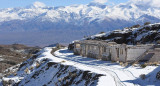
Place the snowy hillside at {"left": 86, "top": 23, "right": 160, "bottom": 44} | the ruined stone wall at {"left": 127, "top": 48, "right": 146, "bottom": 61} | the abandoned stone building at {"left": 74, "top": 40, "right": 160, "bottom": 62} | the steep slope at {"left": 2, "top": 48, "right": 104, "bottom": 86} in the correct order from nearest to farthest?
the steep slope at {"left": 2, "top": 48, "right": 104, "bottom": 86}
the abandoned stone building at {"left": 74, "top": 40, "right": 160, "bottom": 62}
the ruined stone wall at {"left": 127, "top": 48, "right": 146, "bottom": 61}
the snowy hillside at {"left": 86, "top": 23, "right": 160, "bottom": 44}

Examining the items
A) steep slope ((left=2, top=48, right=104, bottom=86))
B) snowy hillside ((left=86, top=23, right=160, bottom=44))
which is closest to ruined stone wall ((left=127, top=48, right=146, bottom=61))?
steep slope ((left=2, top=48, right=104, bottom=86))

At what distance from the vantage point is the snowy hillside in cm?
7534

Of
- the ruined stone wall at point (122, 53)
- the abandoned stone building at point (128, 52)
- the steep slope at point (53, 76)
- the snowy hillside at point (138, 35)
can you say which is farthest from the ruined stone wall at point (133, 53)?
the snowy hillside at point (138, 35)

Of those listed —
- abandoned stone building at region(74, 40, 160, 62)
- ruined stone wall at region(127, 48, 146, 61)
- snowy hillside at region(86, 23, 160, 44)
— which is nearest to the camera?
abandoned stone building at region(74, 40, 160, 62)

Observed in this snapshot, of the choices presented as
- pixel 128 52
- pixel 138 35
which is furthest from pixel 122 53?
pixel 138 35

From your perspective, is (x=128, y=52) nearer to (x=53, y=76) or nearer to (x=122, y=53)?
(x=122, y=53)

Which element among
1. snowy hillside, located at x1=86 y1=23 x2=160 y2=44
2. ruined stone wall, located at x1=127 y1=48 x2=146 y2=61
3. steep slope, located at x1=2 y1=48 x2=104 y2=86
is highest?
snowy hillside, located at x1=86 y1=23 x2=160 y2=44

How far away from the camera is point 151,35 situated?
76438mm

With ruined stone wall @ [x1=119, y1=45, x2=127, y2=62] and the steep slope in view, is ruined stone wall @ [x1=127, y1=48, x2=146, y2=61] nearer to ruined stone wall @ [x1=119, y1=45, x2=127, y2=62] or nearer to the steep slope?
ruined stone wall @ [x1=119, y1=45, x2=127, y2=62]

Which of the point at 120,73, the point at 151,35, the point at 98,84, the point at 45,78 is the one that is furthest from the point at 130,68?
A: the point at 151,35

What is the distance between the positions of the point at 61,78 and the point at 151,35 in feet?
127

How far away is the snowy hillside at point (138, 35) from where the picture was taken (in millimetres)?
75338

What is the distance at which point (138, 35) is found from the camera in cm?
8106

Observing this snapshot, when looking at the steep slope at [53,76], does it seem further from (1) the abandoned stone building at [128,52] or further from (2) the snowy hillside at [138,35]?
(2) the snowy hillside at [138,35]
